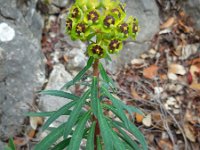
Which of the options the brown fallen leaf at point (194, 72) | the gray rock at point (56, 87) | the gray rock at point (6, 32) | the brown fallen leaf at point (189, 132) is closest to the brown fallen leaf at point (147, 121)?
the brown fallen leaf at point (189, 132)

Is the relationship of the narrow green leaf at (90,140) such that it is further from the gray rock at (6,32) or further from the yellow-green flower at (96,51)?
the gray rock at (6,32)

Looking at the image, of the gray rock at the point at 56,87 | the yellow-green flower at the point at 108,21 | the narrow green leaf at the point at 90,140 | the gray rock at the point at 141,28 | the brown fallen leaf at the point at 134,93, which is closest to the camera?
the yellow-green flower at the point at 108,21

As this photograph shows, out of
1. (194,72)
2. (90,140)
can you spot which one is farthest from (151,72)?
(90,140)

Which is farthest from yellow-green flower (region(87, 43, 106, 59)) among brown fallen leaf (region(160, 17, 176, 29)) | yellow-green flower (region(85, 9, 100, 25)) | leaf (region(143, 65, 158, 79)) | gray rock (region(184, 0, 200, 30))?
gray rock (region(184, 0, 200, 30))

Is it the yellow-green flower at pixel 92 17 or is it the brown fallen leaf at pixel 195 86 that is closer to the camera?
the yellow-green flower at pixel 92 17

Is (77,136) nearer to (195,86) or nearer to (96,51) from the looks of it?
(96,51)

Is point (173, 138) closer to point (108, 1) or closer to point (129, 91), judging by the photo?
point (129, 91)

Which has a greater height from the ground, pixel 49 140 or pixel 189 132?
pixel 49 140
